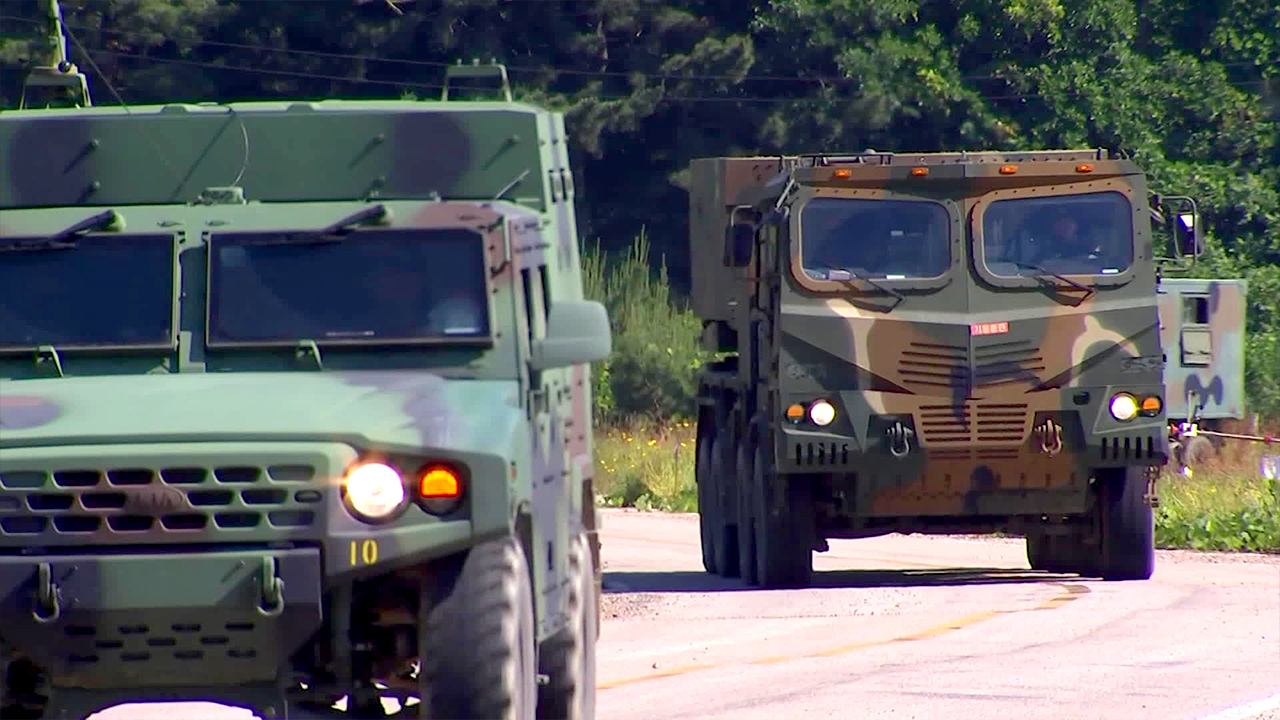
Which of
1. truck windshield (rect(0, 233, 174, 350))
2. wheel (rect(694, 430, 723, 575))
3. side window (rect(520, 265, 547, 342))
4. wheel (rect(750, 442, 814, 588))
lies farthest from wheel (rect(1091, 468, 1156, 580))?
truck windshield (rect(0, 233, 174, 350))

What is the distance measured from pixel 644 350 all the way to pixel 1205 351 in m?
14.5

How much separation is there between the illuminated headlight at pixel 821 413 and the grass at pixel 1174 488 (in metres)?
6.03

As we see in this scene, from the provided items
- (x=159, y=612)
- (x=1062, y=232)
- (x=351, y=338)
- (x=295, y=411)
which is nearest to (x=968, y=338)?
(x=1062, y=232)

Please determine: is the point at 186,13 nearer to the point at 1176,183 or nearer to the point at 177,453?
the point at 1176,183

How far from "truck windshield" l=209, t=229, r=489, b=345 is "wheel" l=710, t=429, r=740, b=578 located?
11.6 metres

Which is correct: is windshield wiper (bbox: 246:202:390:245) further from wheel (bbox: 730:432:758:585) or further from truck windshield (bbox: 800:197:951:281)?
wheel (bbox: 730:432:758:585)

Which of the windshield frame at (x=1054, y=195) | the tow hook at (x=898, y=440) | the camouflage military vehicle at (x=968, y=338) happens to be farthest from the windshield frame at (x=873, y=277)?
the tow hook at (x=898, y=440)

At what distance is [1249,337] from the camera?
148ft

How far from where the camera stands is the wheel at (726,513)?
20469mm

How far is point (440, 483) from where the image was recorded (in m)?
7.64

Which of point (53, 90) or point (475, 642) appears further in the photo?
point (53, 90)

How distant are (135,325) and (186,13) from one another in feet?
140

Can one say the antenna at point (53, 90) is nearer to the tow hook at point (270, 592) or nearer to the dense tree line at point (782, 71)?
the tow hook at point (270, 592)

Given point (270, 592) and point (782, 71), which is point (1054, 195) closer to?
point (270, 592)
